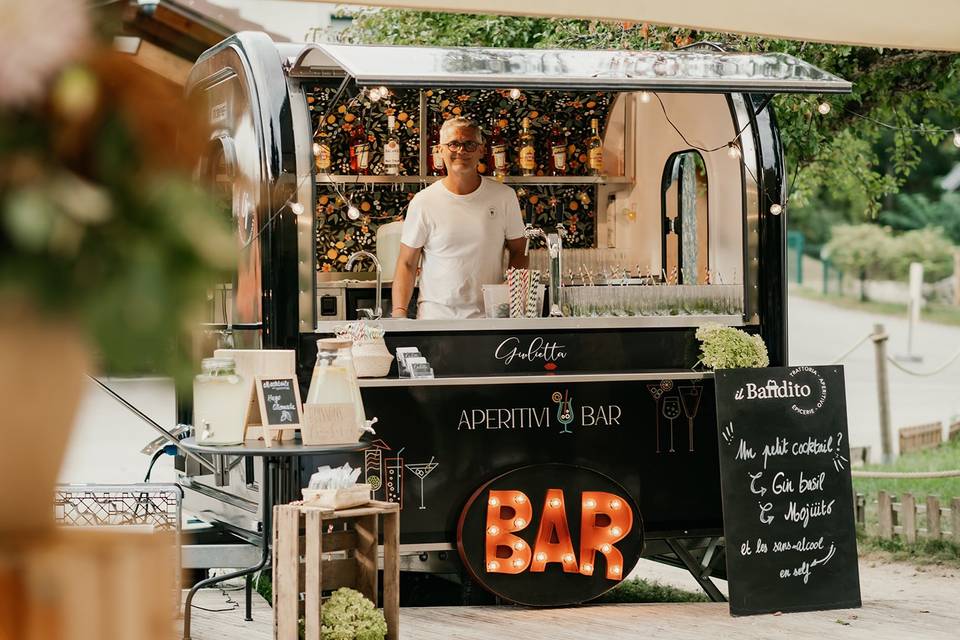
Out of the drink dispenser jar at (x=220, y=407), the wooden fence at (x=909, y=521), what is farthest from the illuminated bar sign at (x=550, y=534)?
the wooden fence at (x=909, y=521)

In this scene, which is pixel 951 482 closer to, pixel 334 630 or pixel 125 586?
pixel 334 630

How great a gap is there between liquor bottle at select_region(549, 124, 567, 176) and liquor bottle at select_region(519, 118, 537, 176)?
0.12m

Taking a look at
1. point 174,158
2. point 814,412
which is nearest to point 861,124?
point 814,412

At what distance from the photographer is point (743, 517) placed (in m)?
5.91

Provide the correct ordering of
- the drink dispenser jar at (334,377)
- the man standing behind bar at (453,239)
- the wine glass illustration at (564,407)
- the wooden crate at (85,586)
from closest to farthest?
the wooden crate at (85,586) < the drink dispenser jar at (334,377) < the wine glass illustration at (564,407) < the man standing behind bar at (453,239)

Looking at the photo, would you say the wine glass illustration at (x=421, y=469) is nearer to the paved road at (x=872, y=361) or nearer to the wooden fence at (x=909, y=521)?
the wooden fence at (x=909, y=521)

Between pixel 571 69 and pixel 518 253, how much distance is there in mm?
1565

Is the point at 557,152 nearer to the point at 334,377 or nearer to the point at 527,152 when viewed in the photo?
the point at 527,152

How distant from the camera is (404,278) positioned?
6.70m

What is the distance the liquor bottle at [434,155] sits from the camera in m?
8.44

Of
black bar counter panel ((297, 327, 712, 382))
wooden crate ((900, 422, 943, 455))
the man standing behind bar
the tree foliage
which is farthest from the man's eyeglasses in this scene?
wooden crate ((900, 422, 943, 455))

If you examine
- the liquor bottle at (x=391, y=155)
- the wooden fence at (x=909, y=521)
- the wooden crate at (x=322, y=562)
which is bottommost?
the wooden fence at (x=909, y=521)

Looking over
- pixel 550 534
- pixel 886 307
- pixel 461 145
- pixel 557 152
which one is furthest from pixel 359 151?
pixel 886 307

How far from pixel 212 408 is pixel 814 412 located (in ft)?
9.53
